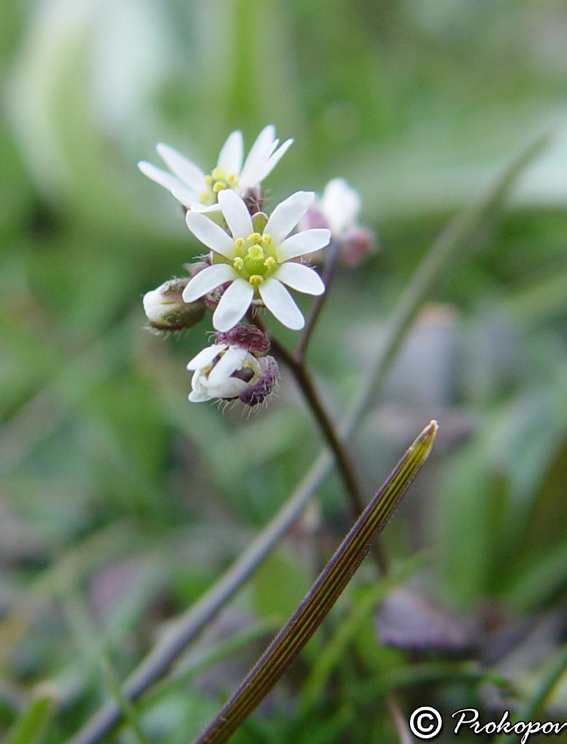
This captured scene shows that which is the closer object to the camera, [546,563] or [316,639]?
[316,639]

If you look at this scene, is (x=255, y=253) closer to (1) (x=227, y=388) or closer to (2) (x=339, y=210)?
(1) (x=227, y=388)

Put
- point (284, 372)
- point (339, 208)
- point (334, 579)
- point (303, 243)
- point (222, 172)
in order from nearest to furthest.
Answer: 1. point (334, 579)
2. point (303, 243)
3. point (222, 172)
4. point (339, 208)
5. point (284, 372)

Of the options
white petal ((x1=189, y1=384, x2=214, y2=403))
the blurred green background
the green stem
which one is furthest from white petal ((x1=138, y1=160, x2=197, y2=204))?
the green stem

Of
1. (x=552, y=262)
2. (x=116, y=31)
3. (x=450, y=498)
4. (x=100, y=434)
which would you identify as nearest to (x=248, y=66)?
(x=116, y=31)

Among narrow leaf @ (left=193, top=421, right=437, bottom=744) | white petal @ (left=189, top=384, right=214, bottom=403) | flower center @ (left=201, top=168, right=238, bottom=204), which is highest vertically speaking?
flower center @ (left=201, top=168, right=238, bottom=204)

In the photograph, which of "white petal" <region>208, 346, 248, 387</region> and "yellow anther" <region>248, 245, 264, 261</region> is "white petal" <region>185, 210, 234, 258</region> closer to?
"yellow anther" <region>248, 245, 264, 261</region>

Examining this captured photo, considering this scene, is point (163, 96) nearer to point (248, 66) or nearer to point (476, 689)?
point (248, 66)

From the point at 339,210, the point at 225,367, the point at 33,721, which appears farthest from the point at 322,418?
the point at 33,721
